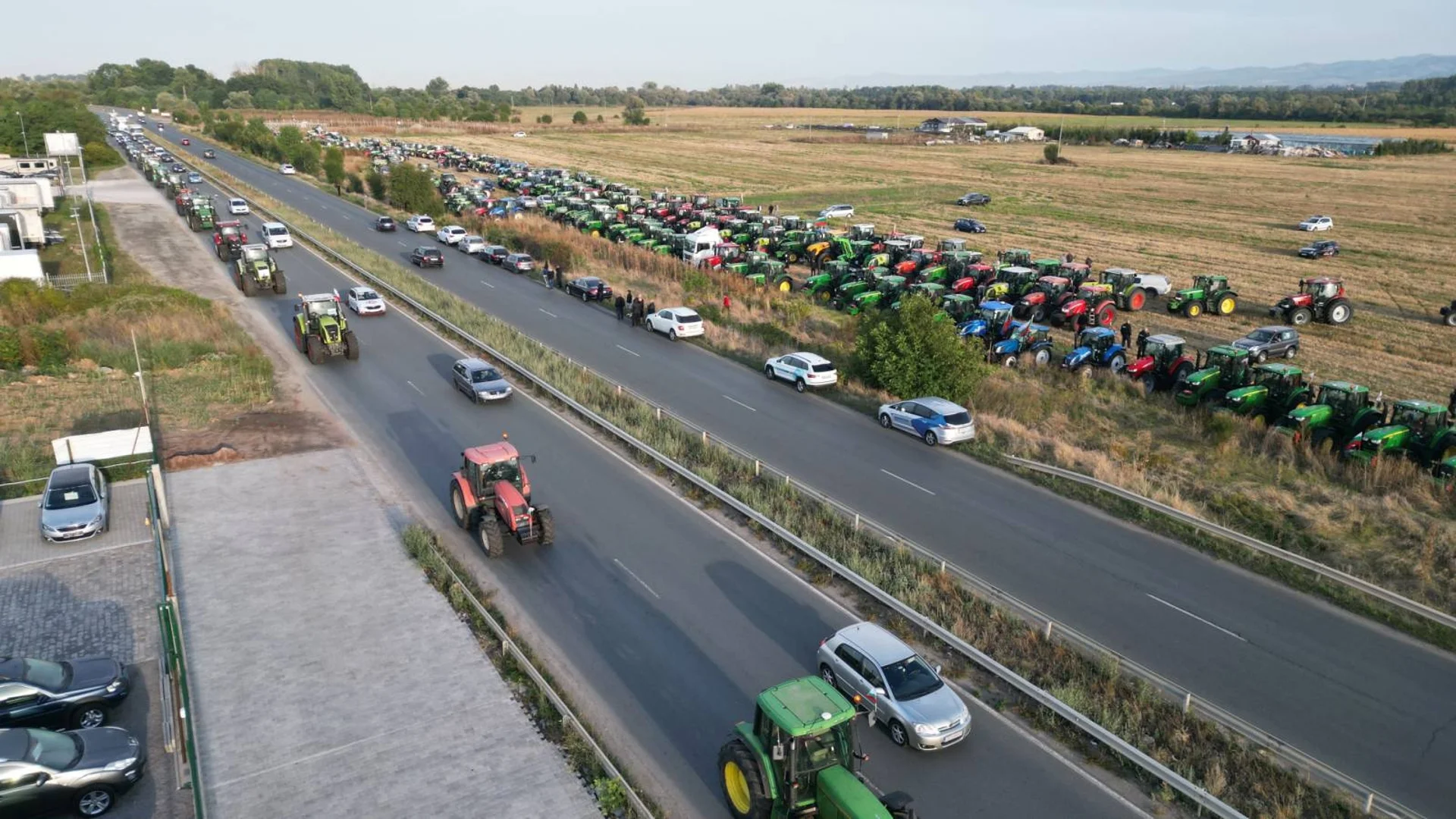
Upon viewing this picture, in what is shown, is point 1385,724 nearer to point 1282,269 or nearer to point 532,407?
point 532,407

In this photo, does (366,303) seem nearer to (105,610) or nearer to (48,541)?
(48,541)

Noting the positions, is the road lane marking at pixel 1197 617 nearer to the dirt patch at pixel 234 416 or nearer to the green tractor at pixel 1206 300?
the dirt patch at pixel 234 416

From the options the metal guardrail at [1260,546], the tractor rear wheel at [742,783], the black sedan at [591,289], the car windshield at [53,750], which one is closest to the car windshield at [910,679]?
the tractor rear wheel at [742,783]

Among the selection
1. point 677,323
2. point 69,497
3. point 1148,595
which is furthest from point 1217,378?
point 69,497

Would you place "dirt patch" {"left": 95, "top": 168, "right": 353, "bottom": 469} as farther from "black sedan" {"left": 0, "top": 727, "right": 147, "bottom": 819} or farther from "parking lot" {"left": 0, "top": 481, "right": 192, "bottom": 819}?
"black sedan" {"left": 0, "top": 727, "right": 147, "bottom": 819}

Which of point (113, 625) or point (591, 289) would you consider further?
point (591, 289)

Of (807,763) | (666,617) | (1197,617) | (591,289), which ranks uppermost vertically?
(591,289)
